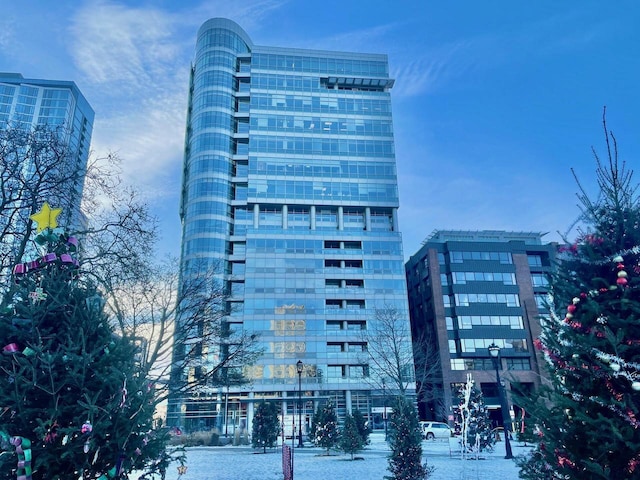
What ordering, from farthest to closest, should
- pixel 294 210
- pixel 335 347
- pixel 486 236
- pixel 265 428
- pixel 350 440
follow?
1. pixel 486 236
2. pixel 294 210
3. pixel 335 347
4. pixel 265 428
5. pixel 350 440

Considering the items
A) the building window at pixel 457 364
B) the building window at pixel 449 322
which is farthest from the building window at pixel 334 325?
the building window at pixel 457 364

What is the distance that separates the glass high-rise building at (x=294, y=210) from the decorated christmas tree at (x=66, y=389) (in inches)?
2217

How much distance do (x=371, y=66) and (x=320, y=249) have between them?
1580 inches

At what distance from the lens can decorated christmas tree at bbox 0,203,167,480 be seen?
522 cm

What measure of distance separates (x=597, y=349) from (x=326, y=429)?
27183mm

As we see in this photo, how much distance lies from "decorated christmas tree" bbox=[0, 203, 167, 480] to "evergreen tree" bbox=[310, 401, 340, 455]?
25.5 meters

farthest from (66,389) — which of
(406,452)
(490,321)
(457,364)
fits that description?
(490,321)

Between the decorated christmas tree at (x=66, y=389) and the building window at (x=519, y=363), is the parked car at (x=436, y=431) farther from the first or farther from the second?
the decorated christmas tree at (x=66, y=389)

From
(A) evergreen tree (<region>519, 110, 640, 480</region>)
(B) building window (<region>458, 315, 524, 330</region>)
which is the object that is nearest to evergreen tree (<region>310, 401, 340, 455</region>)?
(A) evergreen tree (<region>519, 110, 640, 480</region>)

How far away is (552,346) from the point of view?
262 inches

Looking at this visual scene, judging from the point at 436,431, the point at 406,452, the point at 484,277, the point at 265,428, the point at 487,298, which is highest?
the point at 484,277

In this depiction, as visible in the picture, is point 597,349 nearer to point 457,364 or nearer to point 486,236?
point 457,364

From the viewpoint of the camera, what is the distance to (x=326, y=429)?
1173 inches

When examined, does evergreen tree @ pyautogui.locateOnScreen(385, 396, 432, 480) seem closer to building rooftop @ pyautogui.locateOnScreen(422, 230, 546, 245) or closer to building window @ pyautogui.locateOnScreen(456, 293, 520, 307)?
building window @ pyautogui.locateOnScreen(456, 293, 520, 307)
